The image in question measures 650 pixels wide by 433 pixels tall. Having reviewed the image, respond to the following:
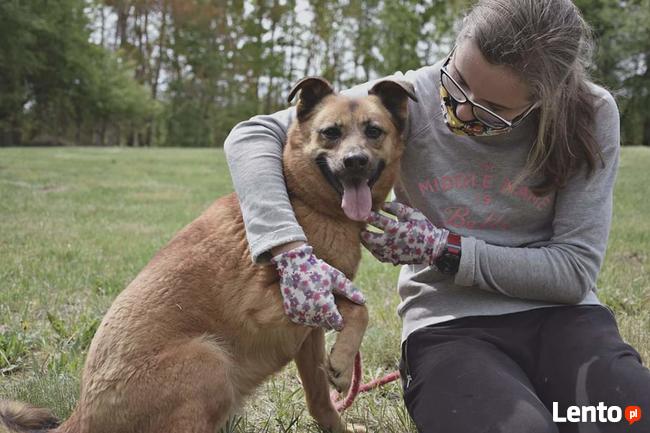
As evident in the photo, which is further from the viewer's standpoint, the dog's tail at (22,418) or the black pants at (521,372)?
Result: the dog's tail at (22,418)

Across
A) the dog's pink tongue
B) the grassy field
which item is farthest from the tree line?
the dog's pink tongue

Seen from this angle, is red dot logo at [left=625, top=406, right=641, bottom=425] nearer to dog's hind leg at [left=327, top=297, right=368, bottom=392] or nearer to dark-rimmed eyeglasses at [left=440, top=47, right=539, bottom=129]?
dog's hind leg at [left=327, top=297, right=368, bottom=392]

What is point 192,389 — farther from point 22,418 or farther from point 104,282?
point 104,282

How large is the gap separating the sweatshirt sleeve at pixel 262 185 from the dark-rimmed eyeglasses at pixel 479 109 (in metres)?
0.79

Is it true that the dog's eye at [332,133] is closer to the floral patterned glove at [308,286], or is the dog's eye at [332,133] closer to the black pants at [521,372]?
the floral patterned glove at [308,286]

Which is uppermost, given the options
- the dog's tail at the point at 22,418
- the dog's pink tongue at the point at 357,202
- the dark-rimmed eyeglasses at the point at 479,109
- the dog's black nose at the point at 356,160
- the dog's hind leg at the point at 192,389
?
the dark-rimmed eyeglasses at the point at 479,109

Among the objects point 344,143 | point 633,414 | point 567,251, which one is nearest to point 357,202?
point 344,143

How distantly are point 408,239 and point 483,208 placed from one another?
43 centimetres

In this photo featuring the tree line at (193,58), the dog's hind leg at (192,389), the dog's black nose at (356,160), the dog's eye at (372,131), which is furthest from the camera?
the tree line at (193,58)

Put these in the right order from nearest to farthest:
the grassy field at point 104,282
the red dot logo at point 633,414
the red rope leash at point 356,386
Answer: the red dot logo at point 633,414, the red rope leash at point 356,386, the grassy field at point 104,282

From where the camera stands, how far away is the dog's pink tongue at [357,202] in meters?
2.58

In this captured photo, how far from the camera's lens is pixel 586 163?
2600mm

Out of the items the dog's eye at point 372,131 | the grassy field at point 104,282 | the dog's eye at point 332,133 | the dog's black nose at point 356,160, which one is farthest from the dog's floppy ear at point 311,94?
the grassy field at point 104,282

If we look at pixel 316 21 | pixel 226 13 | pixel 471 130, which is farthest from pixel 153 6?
pixel 471 130
